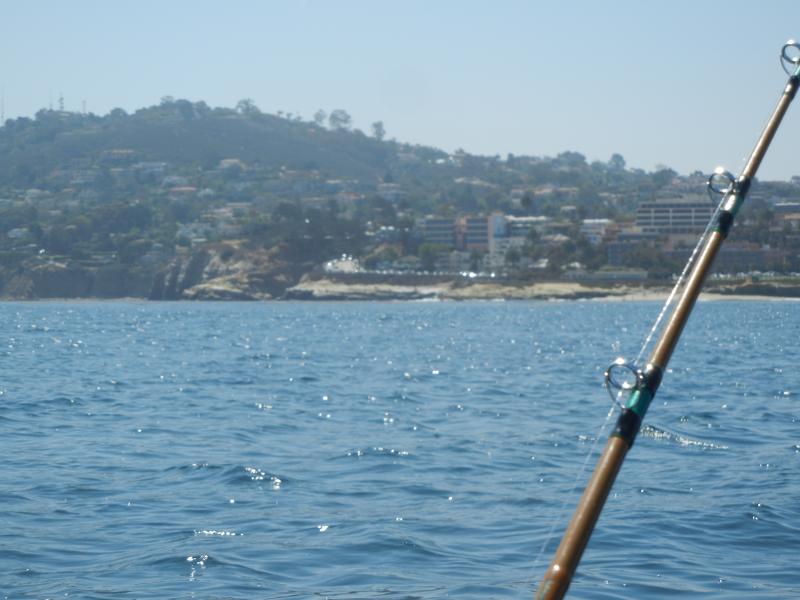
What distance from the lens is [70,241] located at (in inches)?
6801

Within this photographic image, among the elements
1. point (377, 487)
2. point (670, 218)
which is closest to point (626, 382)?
point (377, 487)

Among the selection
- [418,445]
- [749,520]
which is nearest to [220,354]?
[418,445]

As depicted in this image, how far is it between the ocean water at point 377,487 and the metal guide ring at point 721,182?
273cm

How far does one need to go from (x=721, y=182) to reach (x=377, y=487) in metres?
10.3

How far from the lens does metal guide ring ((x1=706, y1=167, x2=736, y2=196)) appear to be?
541cm

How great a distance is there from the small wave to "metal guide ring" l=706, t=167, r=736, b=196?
544 inches

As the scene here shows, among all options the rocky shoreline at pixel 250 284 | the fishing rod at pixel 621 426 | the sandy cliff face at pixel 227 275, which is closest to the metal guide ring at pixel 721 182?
the fishing rod at pixel 621 426

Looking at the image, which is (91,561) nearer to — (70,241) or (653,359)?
(653,359)

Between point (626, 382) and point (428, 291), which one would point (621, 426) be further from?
point (428, 291)

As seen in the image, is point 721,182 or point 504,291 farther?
point 504,291

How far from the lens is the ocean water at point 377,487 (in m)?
11.0

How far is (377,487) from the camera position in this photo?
603 inches

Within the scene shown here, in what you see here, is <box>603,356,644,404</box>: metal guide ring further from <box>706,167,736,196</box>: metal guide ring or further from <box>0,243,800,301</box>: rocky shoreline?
<box>0,243,800,301</box>: rocky shoreline

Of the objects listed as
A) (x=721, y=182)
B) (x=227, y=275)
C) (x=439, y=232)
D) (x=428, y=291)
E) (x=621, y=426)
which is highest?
(x=439, y=232)
